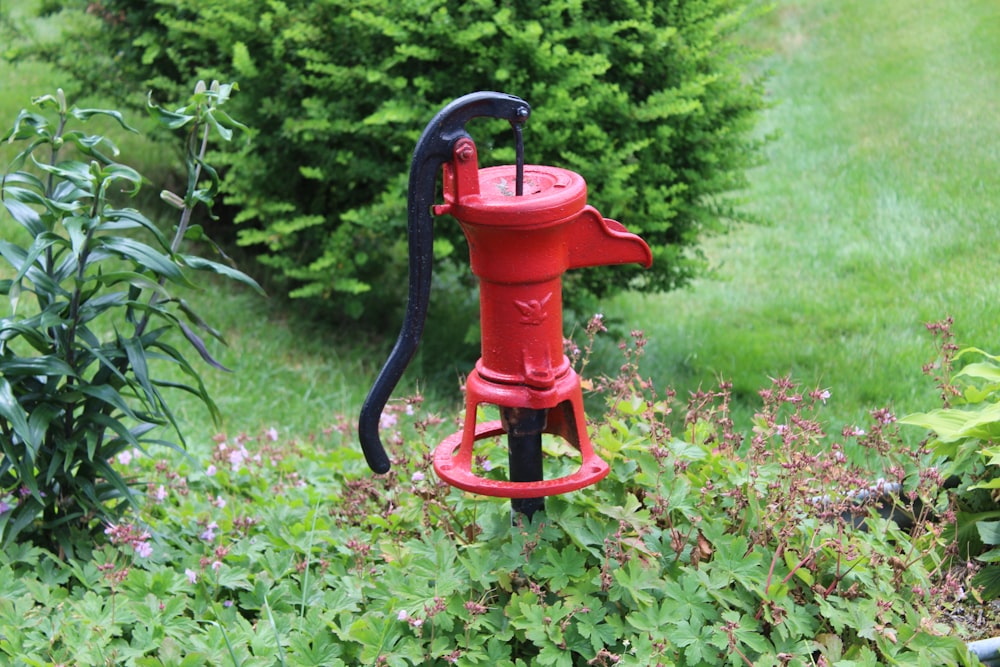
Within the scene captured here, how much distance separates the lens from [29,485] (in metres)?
2.18

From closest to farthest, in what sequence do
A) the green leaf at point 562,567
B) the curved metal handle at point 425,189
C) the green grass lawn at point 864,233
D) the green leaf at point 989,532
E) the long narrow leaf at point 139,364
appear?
the curved metal handle at point 425,189, the green leaf at point 562,567, the green leaf at point 989,532, the long narrow leaf at point 139,364, the green grass lawn at point 864,233

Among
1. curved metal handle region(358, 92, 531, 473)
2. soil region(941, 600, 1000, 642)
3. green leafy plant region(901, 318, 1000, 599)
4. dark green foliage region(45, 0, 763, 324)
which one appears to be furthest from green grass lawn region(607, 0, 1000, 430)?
curved metal handle region(358, 92, 531, 473)

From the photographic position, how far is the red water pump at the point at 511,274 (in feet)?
5.80

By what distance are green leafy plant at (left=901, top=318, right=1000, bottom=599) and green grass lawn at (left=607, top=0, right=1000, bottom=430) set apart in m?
0.95

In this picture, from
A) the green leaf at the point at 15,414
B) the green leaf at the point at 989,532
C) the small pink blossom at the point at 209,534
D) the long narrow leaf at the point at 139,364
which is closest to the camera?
the green leaf at the point at 989,532

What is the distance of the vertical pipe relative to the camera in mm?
1923

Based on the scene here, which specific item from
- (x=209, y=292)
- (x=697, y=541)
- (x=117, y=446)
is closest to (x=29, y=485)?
(x=117, y=446)

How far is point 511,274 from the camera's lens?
5.97 ft

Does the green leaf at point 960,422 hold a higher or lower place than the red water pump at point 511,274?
lower

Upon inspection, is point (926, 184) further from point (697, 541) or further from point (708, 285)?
point (697, 541)

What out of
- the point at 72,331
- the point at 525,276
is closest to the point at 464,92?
the point at 72,331

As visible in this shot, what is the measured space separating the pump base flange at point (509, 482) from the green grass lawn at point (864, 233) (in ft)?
4.76

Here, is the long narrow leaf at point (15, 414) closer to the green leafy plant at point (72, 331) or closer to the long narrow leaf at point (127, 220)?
the green leafy plant at point (72, 331)

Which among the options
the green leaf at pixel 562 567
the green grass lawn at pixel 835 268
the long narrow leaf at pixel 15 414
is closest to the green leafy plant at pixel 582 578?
the green leaf at pixel 562 567
